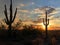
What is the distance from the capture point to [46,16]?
31.2 metres

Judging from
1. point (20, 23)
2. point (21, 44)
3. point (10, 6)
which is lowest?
point (21, 44)

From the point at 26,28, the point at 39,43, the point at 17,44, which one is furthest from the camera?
the point at 26,28

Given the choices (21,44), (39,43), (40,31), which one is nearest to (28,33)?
(40,31)

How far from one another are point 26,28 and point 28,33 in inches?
82.2

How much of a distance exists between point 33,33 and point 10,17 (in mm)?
9815

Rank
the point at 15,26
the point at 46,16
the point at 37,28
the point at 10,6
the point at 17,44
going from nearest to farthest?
the point at 17,44 → the point at 10,6 → the point at 46,16 → the point at 15,26 → the point at 37,28

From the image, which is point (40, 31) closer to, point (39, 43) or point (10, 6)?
point (10, 6)

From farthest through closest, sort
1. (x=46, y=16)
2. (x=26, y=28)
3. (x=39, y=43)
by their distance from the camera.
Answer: (x=26, y=28) → (x=46, y=16) → (x=39, y=43)

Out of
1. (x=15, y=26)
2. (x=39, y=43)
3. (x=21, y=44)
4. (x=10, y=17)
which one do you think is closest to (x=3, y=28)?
(x=15, y=26)

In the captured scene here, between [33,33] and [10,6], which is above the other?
[10,6]

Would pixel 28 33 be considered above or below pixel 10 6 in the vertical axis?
below

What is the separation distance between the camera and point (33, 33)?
122ft

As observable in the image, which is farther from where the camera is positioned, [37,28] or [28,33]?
[37,28]

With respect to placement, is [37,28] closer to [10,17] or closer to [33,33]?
[33,33]
